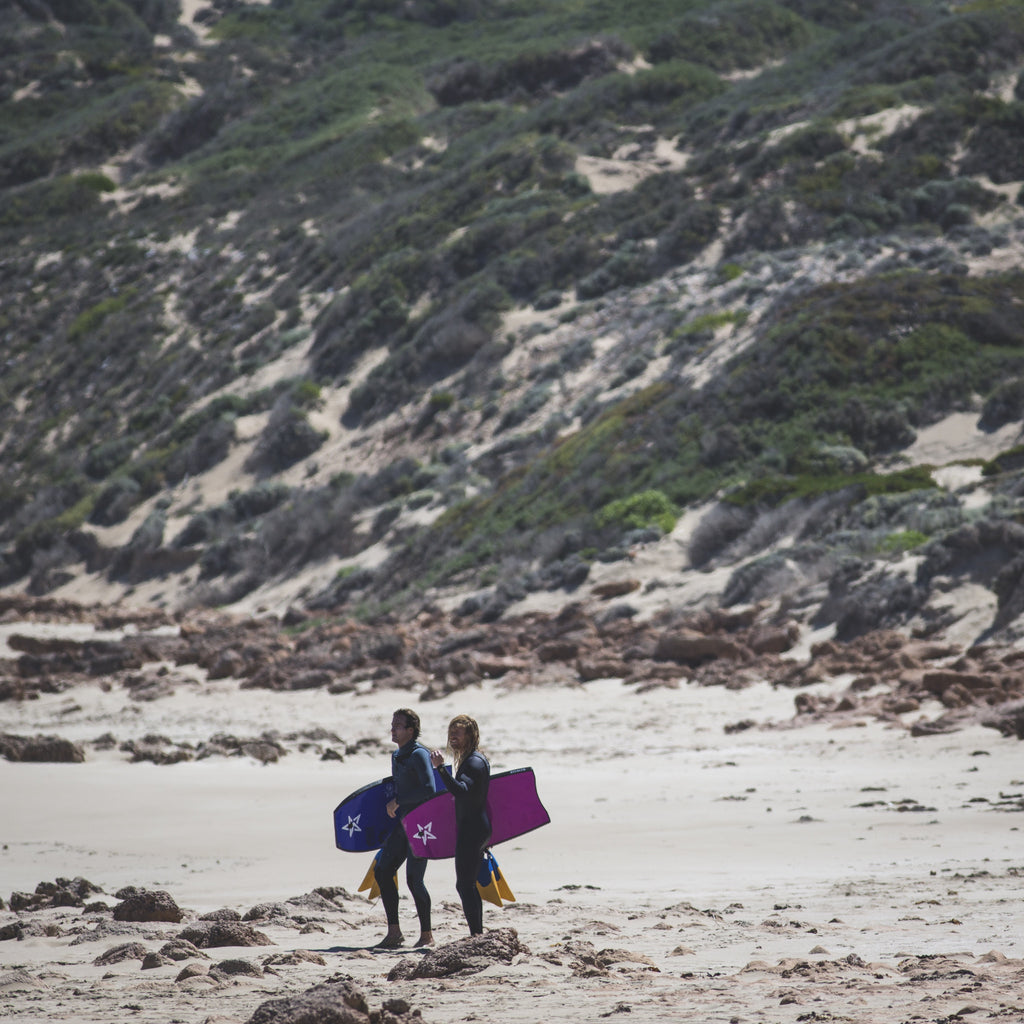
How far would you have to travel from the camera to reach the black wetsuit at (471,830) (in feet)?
15.9

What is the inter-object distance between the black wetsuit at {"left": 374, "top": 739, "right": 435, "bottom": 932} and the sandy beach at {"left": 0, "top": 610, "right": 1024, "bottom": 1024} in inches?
9.4

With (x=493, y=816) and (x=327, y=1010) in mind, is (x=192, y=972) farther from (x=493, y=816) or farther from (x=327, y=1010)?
(x=493, y=816)

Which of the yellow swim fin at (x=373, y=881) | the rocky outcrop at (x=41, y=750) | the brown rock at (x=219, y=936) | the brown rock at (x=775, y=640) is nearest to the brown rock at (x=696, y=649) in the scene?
the brown rock at (x=775, y=640)

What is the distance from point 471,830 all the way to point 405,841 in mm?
356

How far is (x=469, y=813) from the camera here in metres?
4.89

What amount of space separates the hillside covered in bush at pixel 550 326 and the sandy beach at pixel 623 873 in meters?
5.19

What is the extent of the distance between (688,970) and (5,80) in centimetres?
9705

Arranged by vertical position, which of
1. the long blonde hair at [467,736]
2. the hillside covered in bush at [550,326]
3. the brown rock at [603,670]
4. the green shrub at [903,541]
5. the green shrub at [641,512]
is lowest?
the brown rock at [603,670]

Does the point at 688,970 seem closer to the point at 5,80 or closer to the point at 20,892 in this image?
the point at 20,892

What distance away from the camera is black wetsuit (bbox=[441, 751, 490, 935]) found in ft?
15.9

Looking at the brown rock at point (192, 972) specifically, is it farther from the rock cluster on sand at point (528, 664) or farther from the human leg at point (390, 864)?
the rock cluster on sand at point (528, 664)

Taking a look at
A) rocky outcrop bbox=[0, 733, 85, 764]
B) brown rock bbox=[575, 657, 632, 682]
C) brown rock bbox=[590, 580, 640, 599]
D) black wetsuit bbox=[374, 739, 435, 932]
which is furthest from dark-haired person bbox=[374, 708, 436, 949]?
brown rock bbox=[590, 580, 640, 599]

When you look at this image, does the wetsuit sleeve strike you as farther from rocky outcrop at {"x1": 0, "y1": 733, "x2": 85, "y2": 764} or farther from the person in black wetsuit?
rocky outcrop at {"x1": 0, "y1": 733, "x2": 85, "y2": 764}

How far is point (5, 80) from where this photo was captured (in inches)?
3447
